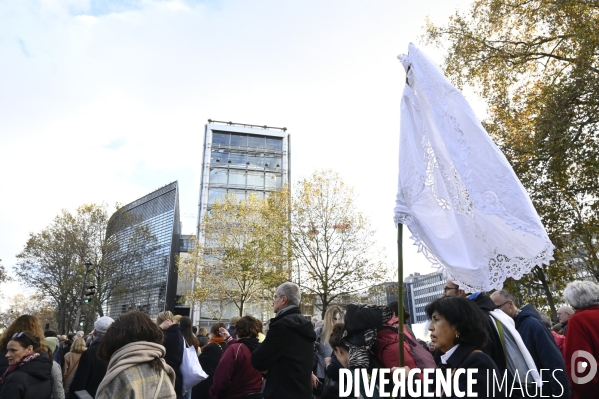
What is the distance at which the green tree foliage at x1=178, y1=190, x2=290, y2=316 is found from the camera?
28.7 metres

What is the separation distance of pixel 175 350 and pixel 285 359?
2.13 meters

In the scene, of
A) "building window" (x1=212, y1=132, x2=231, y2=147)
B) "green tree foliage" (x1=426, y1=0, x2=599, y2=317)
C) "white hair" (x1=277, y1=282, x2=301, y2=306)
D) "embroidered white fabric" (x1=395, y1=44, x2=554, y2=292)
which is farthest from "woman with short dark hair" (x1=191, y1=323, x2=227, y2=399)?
"building window" (x1=212, y1=132, x2=231, y2=147)

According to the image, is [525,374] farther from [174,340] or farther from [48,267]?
[48,267]

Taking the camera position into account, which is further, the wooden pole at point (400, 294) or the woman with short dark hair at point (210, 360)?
the woman with short dark hair at point (210, 360)

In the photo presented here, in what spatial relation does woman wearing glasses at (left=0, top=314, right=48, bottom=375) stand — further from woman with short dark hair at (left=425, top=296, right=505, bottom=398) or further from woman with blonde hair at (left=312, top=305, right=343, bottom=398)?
woman with short dark hair at (left=425, top=296, right=505, bottom=398)

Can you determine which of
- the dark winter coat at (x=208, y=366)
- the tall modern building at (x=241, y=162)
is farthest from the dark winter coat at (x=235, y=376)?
the tall modern building at (x=241, y=162)

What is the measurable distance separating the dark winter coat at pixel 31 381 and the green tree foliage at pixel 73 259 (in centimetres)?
2991

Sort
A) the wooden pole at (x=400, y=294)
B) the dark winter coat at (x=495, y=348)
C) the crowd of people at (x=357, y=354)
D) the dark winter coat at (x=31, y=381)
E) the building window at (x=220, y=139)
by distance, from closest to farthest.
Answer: the wooden pole at (x=400, y=294) → the crowd of people at (x=357, y=354) → the dark winter coat at (x=495, y=348) → the dark winter coat at (x=31, y=381) → the building window at (x=220, y=139)

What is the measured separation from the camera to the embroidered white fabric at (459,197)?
2879mm

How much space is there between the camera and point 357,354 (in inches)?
132

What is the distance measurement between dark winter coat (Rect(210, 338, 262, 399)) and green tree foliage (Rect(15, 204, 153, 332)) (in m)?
29.8

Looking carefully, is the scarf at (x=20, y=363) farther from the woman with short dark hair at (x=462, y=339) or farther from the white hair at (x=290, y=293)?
the woman with short dark hair at (x=462, y=339)

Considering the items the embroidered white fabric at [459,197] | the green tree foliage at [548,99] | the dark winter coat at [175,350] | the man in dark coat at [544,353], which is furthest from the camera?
the green tree foliage at [548,99]

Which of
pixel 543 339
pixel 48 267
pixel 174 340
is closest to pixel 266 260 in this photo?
pixel 48 267
